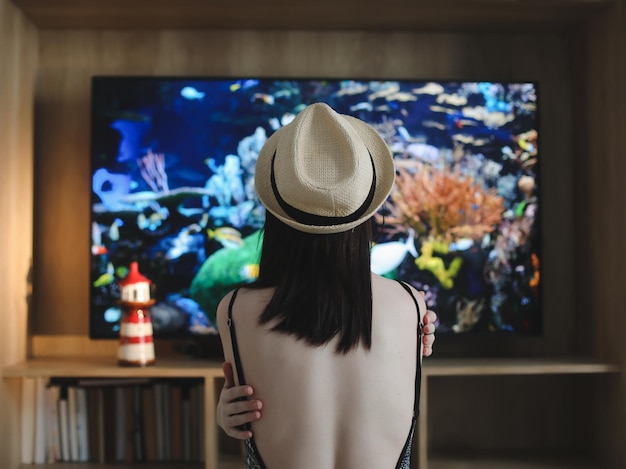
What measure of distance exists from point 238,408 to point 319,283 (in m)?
0.27

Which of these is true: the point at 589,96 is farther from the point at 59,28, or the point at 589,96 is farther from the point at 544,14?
the point at 59,28

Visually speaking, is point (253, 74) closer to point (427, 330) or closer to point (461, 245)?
point (461, 245)

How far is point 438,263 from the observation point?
2.91 meters

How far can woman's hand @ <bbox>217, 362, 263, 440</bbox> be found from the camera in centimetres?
134

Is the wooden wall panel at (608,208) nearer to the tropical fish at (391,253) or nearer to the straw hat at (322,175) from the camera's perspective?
the tropical fish at (391,253)

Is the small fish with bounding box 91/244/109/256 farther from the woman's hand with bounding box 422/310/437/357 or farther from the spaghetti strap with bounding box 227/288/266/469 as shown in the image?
the woman's hand with bounding box 422/310/437/357

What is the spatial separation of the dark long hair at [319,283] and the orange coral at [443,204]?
148 centimetres

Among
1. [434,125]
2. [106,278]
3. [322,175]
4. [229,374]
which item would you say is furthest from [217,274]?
[322,175]

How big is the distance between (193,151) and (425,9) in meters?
1.04

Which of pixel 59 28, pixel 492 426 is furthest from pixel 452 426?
pixel 59 28

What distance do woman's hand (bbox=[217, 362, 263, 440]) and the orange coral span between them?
162 centimetres

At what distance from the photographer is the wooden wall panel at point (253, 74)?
3.10 metres

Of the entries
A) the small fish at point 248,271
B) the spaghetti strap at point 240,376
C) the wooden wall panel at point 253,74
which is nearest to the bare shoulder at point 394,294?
the spaghetti strap at point 240,376

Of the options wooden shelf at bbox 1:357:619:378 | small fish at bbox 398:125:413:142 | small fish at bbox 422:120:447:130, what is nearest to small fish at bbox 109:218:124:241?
wooden shelf at bbox 1:357:619:378
